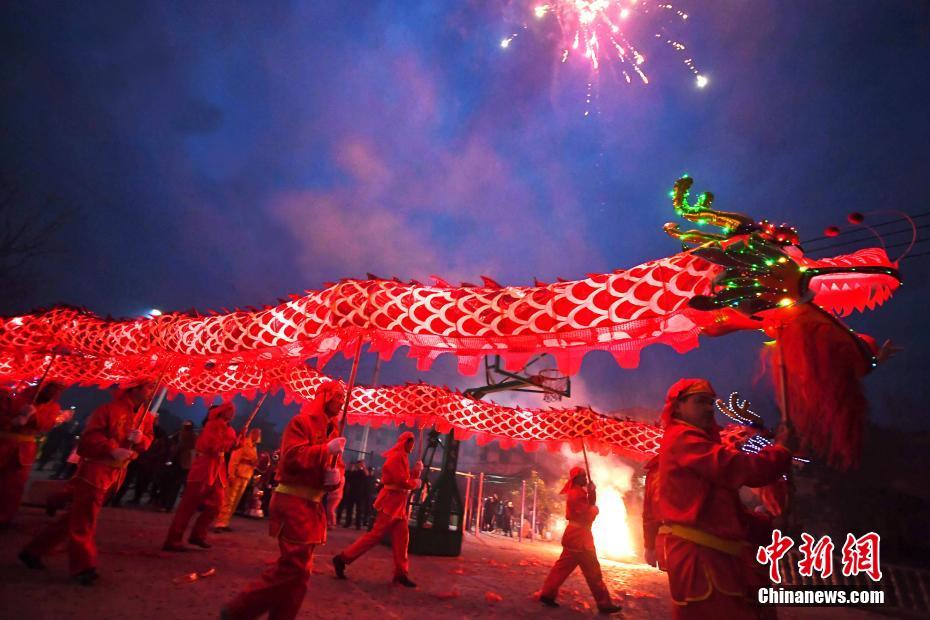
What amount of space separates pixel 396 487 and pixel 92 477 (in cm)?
356

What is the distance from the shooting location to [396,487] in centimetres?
611

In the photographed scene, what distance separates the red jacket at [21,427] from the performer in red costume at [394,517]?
171 inches

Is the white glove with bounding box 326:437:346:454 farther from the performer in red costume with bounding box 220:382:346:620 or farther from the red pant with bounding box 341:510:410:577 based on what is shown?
the red pant with bounding box 341:510:410:577

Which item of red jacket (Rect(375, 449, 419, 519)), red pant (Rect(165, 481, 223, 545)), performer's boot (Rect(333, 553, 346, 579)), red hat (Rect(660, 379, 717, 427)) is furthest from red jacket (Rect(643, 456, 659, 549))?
red pant (Rect(165, 481, 223, 545))

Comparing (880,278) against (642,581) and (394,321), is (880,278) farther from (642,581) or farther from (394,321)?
(642,581)

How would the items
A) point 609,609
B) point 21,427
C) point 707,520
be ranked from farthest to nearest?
point 609,609
point 21,427
point 707,520

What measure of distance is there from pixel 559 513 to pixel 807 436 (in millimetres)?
22265

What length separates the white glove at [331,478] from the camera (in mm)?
3272

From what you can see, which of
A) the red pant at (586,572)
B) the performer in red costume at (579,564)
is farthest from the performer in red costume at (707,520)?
the red pant at (586,572)

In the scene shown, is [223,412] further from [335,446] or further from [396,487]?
[335,446]

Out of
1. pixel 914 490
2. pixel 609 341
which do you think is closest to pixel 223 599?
pixel 609 341

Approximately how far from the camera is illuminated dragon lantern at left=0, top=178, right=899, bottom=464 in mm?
2795

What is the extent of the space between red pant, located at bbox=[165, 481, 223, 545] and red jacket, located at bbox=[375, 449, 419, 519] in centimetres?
247

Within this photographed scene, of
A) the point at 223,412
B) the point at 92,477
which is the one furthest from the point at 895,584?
the point at 92,477
